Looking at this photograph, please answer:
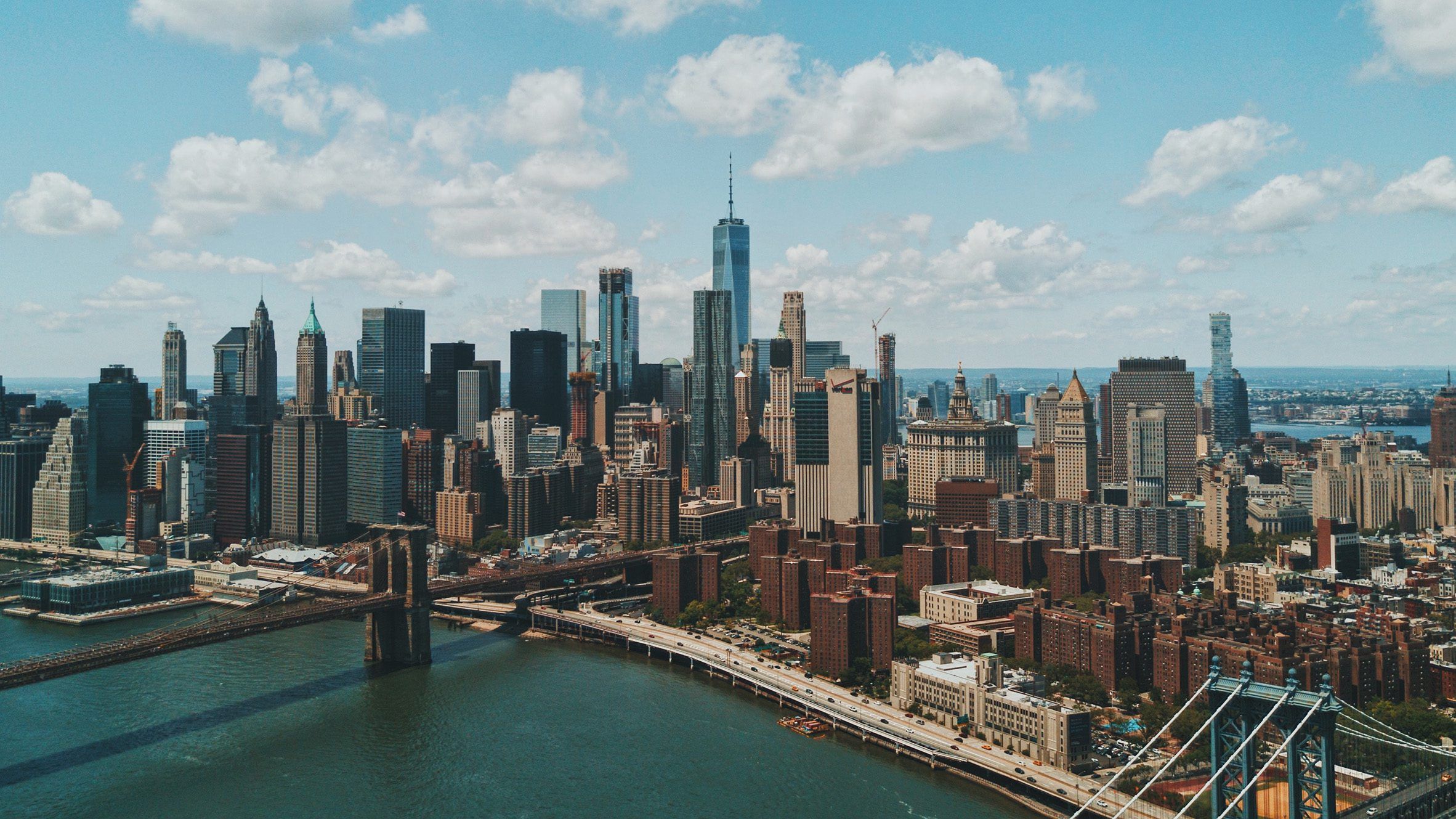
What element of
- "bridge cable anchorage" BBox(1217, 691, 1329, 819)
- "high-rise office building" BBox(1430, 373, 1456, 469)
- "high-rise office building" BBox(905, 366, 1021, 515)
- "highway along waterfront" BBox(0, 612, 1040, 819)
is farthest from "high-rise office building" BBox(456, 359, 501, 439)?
"bridge cable anchorage" BBox(1217, 691, 1329, 819)

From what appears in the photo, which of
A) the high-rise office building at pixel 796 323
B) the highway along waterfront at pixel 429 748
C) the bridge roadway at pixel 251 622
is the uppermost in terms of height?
the high-rise office building at pixel 796 323

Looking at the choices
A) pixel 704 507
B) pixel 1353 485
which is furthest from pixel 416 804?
pixel 1353 485

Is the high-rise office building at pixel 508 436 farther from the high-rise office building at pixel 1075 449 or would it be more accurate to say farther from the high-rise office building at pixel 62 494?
the high-rise office building at pixel 1075 449

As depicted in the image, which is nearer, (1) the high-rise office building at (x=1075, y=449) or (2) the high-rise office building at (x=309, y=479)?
(2) the high-rise office building at (x=309, y=479)

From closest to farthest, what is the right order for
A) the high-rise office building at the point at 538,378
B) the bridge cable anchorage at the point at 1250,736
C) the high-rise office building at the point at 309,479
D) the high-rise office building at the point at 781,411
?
the bridge cable anchorage at the point at 1250,736 → the high-rise office building at the point at 309,479 → the high-rise office building at the point at 781,411 → the high-rise office building at the point at 538,378

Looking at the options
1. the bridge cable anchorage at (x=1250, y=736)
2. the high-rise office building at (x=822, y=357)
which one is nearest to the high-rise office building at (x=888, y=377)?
the high-rise office building at (x=822, y=357)

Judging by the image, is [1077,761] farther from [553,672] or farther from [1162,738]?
[553,672]

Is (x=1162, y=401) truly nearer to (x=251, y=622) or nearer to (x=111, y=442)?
(x=251, y=622)
